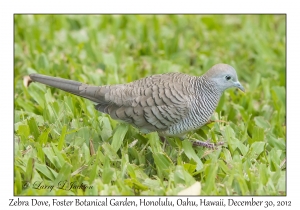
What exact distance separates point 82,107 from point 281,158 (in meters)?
2.20

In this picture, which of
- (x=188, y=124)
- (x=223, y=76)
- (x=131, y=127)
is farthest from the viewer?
(x=131, y=127)

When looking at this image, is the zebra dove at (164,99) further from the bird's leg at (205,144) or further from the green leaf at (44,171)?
the green leaf at (44,171)

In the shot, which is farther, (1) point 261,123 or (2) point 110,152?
(1) point 261,123

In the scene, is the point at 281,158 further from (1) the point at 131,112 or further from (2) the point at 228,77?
(1) the point at 131,112

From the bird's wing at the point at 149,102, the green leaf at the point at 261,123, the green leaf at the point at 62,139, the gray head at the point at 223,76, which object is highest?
the gray head at the point at 223,76

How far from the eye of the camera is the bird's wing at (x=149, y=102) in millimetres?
4918

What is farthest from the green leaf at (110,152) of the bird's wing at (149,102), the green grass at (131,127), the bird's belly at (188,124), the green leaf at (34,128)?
the green leaf at (34,128)

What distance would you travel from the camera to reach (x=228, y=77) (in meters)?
5.05

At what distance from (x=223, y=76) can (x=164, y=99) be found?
644 millimetres

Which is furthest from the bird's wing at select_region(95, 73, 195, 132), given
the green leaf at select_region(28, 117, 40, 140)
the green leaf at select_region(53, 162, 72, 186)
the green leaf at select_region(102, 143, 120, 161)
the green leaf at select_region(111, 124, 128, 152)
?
the green leaf at select_region(53, 162, 72, 186)

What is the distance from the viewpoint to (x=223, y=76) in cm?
504

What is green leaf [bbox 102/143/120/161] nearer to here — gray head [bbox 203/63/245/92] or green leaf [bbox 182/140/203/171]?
green leaf [bbox 182/140/203/171]

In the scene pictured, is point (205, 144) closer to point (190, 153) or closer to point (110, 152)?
point (190, 153)

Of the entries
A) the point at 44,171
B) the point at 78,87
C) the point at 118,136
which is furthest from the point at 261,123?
the point at 44,171
